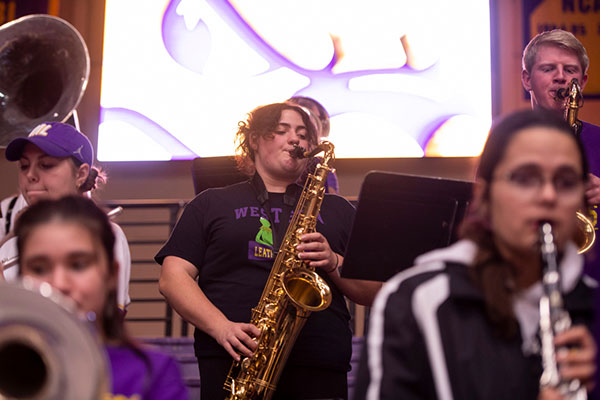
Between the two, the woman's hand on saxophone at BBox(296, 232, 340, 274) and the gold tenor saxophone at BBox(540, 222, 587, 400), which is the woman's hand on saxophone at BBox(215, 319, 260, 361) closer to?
the woman's hand on saxophone at BBox(296, 232, 340, 274)

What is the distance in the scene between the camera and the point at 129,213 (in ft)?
20.8

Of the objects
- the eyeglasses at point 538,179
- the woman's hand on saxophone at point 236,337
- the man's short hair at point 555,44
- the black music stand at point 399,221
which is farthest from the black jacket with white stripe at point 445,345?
the man's short hair at point 555,44

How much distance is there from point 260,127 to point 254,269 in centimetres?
62

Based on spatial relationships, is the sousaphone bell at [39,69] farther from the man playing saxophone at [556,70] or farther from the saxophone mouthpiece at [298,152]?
the man playing saxophone at [556,70]

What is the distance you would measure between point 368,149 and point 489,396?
4.59 metres

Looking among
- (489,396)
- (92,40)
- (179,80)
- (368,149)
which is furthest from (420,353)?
(92,40)

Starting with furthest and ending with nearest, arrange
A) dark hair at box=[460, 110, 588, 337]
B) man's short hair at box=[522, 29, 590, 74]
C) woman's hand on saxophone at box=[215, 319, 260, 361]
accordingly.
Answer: man's short hair at box=[522, 29, 590, 74]
woman's hand on saxophone at box=[215, 319, 260, 361]
dark hair at box=[460, 110, 588, 337]

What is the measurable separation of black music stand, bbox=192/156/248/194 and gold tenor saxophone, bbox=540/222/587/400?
6.83 ft

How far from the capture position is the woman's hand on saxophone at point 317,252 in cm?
287

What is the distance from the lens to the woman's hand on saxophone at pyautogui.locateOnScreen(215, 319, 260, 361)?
2766 mm

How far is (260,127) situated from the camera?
322cm

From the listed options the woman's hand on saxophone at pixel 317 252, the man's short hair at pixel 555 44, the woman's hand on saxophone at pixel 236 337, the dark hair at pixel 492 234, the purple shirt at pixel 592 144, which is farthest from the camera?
the man's short hair at pixel 555 44

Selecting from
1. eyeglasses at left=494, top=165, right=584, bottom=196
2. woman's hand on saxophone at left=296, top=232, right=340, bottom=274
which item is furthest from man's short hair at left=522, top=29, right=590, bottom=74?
eyeglasses at left=494, top=165, right=584, bottom=196

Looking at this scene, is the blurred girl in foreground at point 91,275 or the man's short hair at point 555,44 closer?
the blurred girl in foreground at point 91,275
